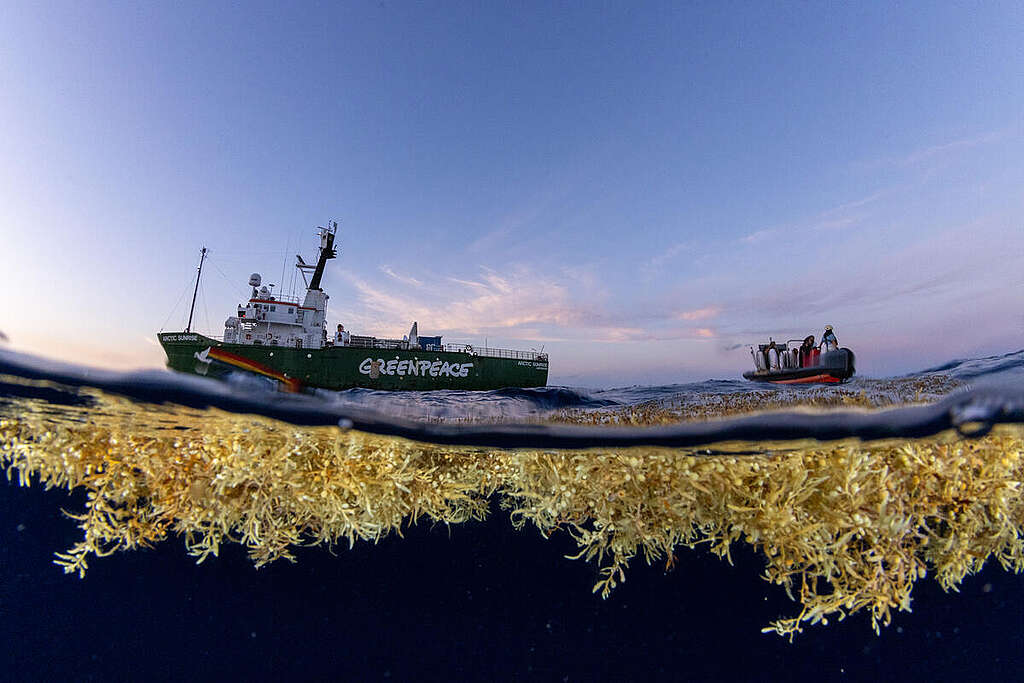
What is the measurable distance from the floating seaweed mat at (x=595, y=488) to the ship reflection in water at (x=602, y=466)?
0.02m

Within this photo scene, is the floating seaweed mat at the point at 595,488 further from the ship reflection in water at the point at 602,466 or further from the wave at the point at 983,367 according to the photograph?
the wave at the point at 983,367

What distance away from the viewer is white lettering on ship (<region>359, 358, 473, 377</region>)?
13.4 metres

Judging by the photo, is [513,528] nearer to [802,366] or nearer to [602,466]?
[602,466]

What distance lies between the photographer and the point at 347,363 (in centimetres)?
1303

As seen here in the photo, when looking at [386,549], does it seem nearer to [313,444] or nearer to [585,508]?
[313,444]

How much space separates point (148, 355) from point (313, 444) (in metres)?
1.76

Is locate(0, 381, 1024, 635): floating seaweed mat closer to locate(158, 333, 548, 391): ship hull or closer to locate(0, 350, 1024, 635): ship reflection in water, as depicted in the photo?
locate(0, 350, 1024, 635): ship reflection in water

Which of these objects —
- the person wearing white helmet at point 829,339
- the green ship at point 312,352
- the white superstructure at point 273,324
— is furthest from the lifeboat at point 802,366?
the white superstructure at point 273,324

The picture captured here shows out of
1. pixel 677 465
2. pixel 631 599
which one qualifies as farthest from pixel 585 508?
pixel 631 599

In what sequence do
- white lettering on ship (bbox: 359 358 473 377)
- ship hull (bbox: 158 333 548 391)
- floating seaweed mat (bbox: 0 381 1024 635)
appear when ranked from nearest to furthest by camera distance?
floating seaweed mat (bbox: 0 381 1024 635) → ship hull (bbox: 158 333 548 391) → white lettering on ship (bbox: 359 358 473 377)

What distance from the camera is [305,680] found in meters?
5.25

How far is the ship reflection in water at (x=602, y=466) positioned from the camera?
301 cm

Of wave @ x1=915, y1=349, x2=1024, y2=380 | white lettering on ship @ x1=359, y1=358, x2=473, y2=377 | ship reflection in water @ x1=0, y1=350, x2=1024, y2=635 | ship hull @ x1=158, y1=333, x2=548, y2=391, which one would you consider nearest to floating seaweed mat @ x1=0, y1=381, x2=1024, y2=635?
ship reflection in water @ x1=0, y1=350, x2=1024, y2=635

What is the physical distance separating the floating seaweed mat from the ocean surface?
3 cm
